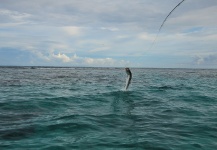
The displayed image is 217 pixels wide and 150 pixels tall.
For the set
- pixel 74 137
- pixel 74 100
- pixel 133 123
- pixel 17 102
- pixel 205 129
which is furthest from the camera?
pixel 74 100

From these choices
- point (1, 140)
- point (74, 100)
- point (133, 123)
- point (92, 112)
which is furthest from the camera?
point (74, 100)

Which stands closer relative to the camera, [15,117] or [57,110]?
[15,117]

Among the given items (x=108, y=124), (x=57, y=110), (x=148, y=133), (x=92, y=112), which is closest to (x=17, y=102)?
(x=57, y=110)

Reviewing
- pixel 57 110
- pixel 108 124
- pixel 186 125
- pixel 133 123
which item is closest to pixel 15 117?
pixel 57 110

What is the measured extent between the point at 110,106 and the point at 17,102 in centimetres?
615

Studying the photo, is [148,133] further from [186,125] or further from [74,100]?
[74,100]

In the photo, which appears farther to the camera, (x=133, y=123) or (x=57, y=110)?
(x=57, y=110)

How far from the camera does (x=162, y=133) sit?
1082 centimetres

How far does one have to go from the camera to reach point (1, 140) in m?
9.65

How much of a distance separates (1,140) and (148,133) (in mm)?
5689

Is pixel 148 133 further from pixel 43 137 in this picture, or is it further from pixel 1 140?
pixel 1 140

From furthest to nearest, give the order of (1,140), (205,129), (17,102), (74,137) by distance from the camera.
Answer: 1. (17,102)
2. (205,129)
3. (74,137)
4. (1,140)

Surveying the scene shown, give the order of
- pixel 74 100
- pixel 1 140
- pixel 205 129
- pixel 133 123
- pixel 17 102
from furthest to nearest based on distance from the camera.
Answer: pixel 74 100, pixel 17 102, pixel 133 123, pixel 205 129, pixel 1 140

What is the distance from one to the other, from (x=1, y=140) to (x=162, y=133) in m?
6.26
